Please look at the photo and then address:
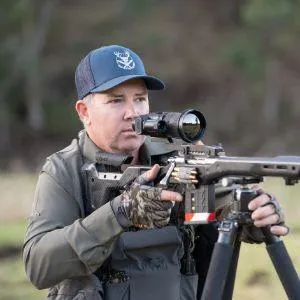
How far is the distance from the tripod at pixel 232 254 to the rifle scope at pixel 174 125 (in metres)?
0.36

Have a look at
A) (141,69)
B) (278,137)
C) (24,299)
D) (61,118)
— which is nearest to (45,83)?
(61,118)

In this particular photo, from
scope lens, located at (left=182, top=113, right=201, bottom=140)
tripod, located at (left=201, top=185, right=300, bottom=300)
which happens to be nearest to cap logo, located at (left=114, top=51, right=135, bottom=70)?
scope lens, located at (left=182, top=113, right=201, bottom=140)

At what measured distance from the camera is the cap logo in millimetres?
3885

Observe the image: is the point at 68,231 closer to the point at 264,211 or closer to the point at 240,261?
the point at 264,211

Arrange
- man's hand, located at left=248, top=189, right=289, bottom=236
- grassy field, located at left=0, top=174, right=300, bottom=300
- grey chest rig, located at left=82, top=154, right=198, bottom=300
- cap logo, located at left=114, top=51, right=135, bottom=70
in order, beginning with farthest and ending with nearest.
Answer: grassy field, located at left=0, top=174, right=300, bottom=300 < cap logo, located at left=114, top=51, right=135, bottom=70 < grey chest rig, located at left=82, top=154, right=198, bottom=300 < man's hand, located at left=248, top=189, right=289, bottom=236

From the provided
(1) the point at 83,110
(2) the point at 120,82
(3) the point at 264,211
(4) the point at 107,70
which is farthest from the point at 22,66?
(3) the point at 264,211

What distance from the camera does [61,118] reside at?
37750mm

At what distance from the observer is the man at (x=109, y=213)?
3.46 meters

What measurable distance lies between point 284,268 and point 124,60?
1170 millimetres

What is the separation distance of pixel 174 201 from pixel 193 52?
3924 cm

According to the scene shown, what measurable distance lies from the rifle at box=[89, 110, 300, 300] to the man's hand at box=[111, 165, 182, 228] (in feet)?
0.21

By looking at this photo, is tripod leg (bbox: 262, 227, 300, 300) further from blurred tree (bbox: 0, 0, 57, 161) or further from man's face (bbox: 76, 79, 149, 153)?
blurred tree (bbox: 0, 0, 57, 161)

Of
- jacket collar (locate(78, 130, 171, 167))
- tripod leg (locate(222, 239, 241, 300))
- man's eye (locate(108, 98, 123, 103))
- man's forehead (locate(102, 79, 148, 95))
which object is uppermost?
man's forehead (locate(102, 79, 148, 95))

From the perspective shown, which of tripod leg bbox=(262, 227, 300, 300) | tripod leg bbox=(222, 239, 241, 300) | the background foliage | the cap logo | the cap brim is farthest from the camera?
the background foliage
